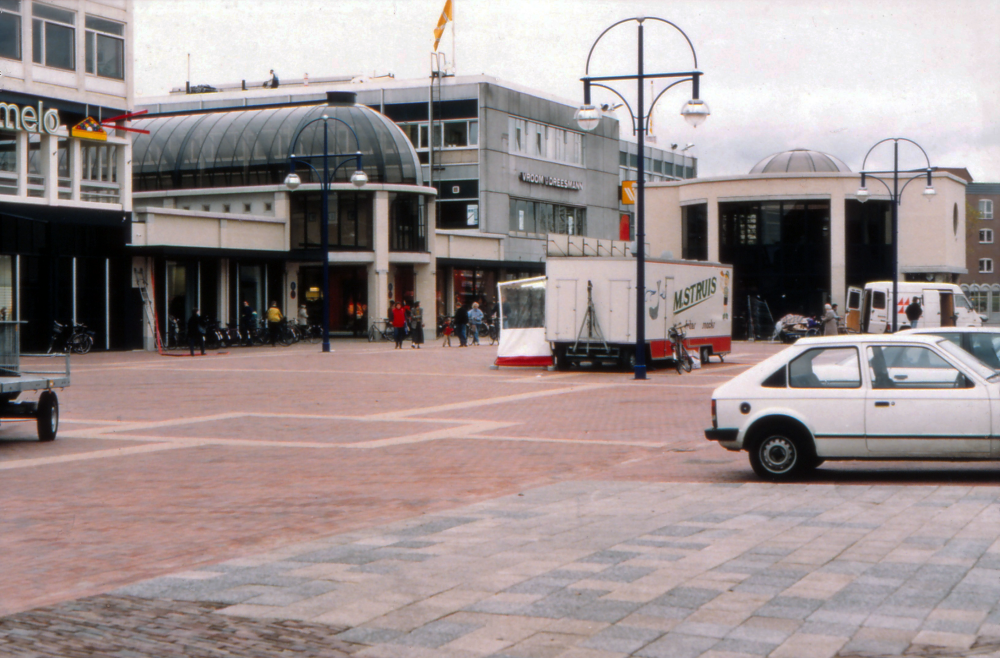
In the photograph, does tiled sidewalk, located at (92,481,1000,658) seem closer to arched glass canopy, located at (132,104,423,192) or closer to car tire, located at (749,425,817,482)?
car tire, located at (749,425,817,482)

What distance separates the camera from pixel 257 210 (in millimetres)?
51375

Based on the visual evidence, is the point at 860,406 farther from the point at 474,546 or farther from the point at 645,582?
the point at 645,582

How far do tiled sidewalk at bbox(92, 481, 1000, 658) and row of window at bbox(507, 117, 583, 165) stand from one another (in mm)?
55955

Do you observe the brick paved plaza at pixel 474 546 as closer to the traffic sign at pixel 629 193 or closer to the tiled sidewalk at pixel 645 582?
the tiled sidewalk at pixel 645 582

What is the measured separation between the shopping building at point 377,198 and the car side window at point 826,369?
21.9 metres

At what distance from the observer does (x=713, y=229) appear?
186 ft

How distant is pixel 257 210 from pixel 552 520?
147ft

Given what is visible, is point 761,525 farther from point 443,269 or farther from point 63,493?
point 443,269

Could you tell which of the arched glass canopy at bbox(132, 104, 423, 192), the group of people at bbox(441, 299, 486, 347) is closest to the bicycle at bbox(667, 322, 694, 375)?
the group of people at bbox(441, 299, 486, 347)

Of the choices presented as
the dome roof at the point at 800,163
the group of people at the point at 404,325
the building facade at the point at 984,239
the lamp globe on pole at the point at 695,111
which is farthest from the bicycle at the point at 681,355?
the building facade at the point at 984,239

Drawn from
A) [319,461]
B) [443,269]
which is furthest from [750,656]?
[443,269]

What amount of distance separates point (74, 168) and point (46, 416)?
25.2 m

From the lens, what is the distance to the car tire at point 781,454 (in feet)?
35.7

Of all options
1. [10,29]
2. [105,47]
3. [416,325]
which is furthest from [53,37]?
[416,325]
